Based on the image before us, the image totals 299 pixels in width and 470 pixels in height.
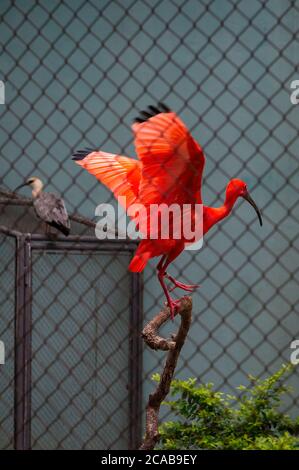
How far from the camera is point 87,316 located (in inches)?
107

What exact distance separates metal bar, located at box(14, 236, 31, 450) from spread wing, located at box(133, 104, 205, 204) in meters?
1.10

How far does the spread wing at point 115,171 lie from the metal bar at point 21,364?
966 mm

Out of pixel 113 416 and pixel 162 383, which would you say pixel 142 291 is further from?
pixel 162 383

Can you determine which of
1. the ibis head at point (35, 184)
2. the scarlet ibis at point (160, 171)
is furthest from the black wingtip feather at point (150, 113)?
the ibis head at point (35, 184)

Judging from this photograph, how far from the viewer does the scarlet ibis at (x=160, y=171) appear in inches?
49.9

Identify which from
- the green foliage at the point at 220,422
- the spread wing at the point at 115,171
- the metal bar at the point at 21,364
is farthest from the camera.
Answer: the metal bar at the point at 21,364

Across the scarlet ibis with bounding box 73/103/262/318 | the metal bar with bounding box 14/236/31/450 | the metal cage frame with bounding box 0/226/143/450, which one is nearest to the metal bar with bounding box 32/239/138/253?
the metal cage frame with bounding box 0/226/143/450

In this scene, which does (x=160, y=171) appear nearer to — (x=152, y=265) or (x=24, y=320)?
(x=24, y=320)

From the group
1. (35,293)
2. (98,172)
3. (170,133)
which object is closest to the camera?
(170,133)

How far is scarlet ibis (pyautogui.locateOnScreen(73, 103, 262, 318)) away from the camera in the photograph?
1.27m

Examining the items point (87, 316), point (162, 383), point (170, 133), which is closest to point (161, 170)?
point (170, 133)

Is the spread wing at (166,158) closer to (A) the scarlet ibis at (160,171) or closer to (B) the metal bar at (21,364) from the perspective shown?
(A) the scarlet ibis at (160,171)

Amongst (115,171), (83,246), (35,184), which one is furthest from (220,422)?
(35,184)
